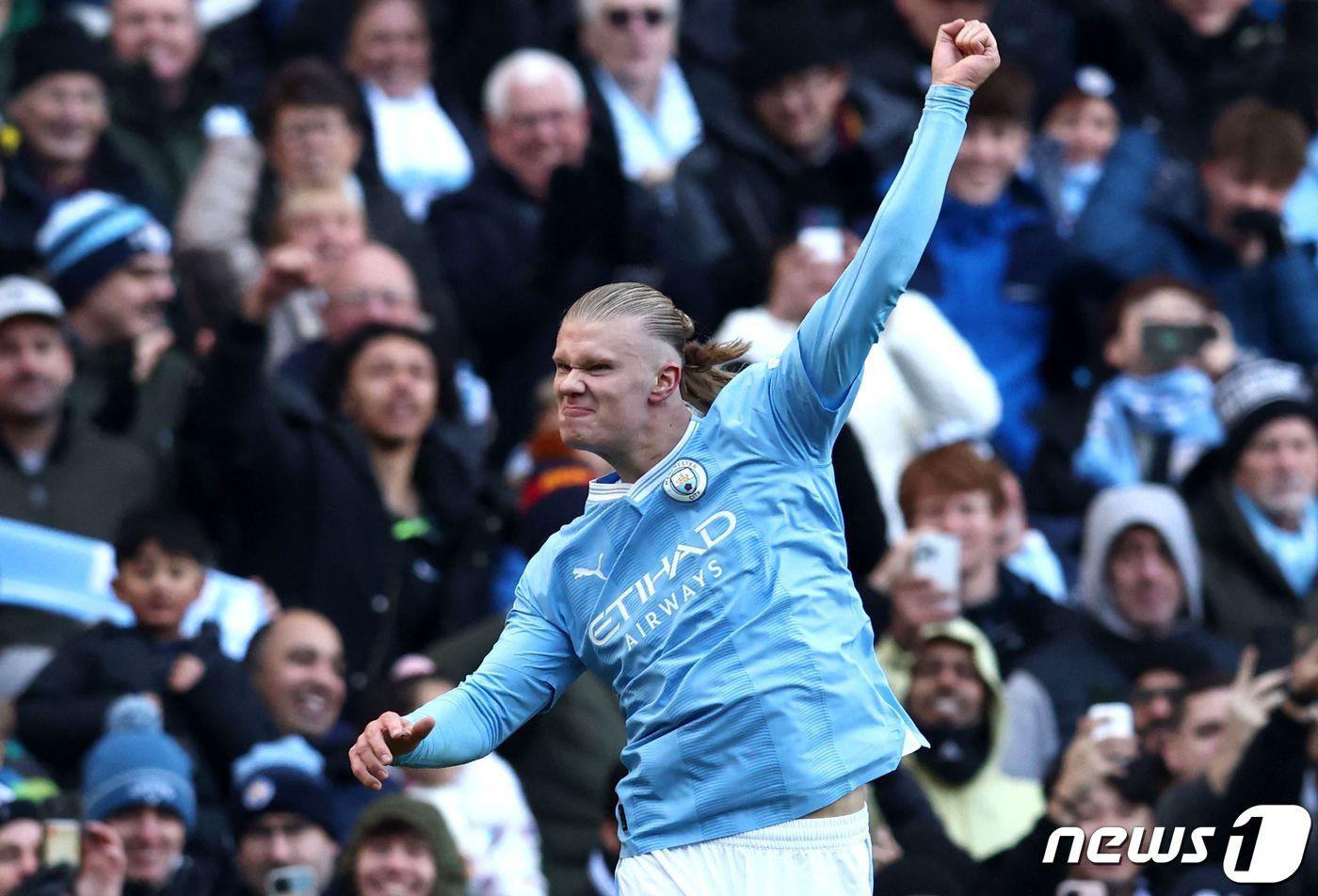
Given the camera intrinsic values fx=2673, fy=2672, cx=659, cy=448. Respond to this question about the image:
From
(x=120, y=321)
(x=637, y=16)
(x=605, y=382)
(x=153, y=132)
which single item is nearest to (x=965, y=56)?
(x=605, y=382)

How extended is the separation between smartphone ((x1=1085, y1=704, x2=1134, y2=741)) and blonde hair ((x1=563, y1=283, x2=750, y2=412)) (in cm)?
315

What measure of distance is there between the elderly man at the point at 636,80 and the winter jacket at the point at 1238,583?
2.71 m

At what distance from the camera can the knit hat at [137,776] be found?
7.68 m

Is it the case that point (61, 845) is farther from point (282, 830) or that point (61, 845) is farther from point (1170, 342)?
point (1170, 342)

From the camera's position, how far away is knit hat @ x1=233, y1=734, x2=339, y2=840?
7980mm

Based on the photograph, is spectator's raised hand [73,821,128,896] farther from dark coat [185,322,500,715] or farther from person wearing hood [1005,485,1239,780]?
person wearing hood [1005,485,1239,780]

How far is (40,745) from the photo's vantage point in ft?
26.3

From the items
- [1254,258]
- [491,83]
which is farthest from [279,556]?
[1254,258]

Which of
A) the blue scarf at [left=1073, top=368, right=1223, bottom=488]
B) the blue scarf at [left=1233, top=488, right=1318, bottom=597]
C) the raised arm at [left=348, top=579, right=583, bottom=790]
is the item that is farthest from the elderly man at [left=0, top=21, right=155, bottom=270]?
the raised arm at [left=348, top=579, right=583, bottom=790]

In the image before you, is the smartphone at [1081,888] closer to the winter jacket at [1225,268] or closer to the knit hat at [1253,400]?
the knit hat at [1253,400]

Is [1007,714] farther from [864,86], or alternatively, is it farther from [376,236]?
[864,86]

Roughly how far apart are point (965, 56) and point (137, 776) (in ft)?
12.0

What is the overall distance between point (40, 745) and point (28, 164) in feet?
9.50

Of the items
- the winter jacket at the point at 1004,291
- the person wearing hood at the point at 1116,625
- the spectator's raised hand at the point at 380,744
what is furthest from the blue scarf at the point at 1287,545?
the spectator's raised hand at the point at 380,744
